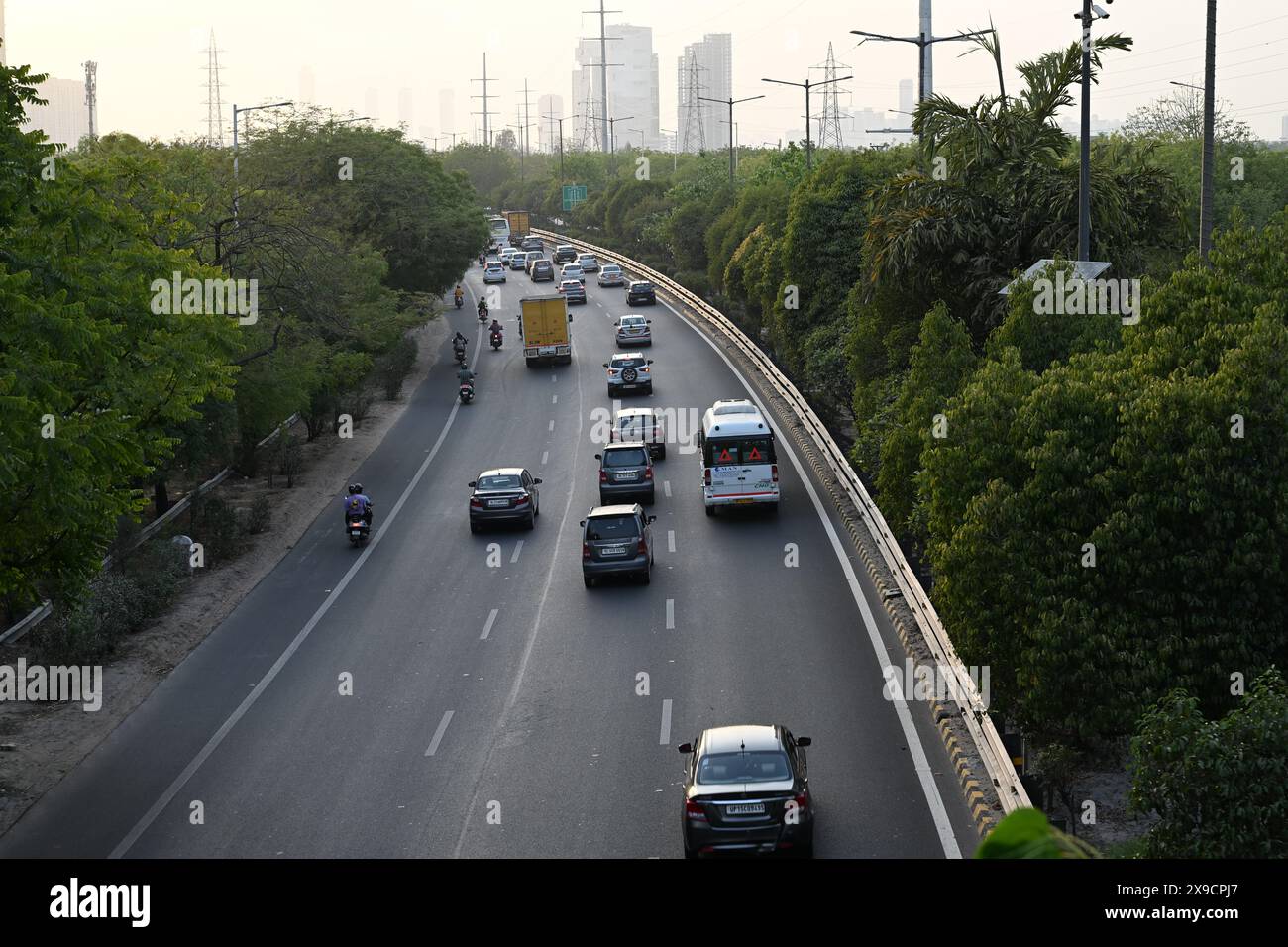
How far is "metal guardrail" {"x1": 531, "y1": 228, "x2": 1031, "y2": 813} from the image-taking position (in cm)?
1558

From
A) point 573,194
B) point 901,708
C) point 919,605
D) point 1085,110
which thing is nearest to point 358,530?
point 919,605

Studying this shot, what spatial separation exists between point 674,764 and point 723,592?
31.0 ft

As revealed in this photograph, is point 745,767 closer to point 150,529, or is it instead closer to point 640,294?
point 150,529

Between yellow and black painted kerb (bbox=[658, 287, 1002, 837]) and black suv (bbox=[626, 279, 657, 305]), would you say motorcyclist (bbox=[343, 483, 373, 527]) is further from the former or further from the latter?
black suv (bbox=[626, 279, 657, 305])

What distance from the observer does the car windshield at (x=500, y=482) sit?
35188mm

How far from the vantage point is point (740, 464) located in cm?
3400

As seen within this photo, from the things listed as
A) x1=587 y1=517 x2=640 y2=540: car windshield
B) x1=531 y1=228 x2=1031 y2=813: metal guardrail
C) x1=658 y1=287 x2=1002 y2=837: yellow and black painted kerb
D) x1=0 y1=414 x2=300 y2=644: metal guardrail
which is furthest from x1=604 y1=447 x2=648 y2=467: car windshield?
x1=0 y1=414 x2=300 y2=644: metal guardrail

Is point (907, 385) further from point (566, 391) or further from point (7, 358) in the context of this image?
point (566, 391)

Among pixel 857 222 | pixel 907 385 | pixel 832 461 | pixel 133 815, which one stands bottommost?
pixel 133 815

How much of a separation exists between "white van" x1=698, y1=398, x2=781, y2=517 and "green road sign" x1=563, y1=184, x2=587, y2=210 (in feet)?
379

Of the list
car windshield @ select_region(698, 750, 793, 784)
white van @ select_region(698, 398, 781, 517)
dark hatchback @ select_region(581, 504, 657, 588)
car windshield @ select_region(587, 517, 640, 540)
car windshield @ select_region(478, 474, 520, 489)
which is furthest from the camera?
car windshield @ select_region(478, 474, 520, 489)

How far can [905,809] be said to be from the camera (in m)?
16.8

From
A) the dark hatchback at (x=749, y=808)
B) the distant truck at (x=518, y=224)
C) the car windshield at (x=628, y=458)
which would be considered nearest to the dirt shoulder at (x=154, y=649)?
the car windshield at (x=628, y=458)
